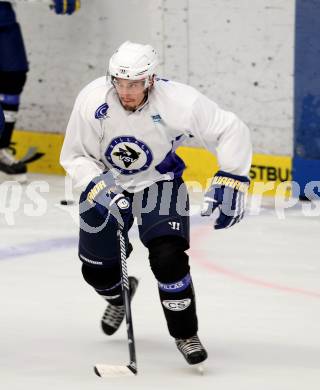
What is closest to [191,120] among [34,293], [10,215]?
[34,293]

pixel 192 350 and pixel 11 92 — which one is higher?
pixel 192 350

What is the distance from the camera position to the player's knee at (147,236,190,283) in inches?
179

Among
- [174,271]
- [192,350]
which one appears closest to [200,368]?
[192,350]

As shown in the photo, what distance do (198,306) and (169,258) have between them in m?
1.10

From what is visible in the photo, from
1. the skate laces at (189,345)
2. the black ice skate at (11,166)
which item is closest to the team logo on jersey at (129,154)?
the skate laces at (189,345)

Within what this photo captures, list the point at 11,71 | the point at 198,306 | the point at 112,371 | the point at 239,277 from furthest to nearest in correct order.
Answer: the point at 11,71 < the point at 239,277 < the point at 198,306 < the point at 112,371

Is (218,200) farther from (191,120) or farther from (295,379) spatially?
(295,379)

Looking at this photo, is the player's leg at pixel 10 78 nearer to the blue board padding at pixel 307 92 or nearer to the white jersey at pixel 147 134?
the blue board padding at pixel 307 92

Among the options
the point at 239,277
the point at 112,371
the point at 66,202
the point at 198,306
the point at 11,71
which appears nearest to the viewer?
the point at 112,371

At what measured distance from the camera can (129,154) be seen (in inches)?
185

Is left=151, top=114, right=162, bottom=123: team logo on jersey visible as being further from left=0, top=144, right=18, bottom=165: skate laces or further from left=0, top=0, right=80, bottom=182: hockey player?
left=0, top=144, right=18, bottom=165: skate laces

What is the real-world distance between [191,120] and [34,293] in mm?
1582

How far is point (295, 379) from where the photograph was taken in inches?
177

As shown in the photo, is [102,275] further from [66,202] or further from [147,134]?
[66,202]
